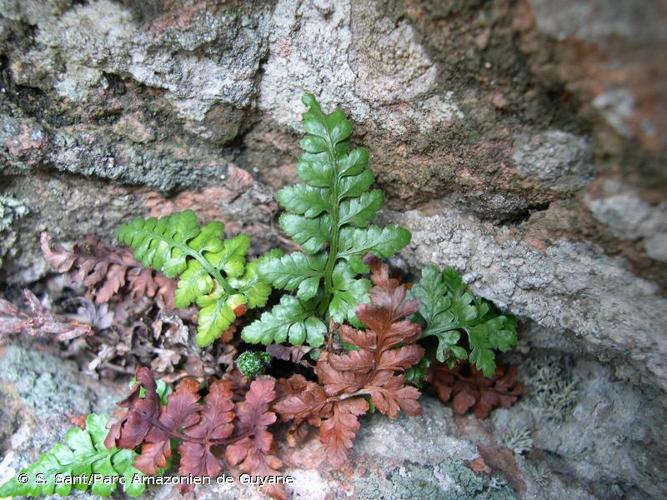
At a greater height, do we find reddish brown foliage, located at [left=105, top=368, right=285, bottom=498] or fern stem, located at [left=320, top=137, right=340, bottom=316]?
fern stem, located at [left=320, top=137, right=340, bottom=316]

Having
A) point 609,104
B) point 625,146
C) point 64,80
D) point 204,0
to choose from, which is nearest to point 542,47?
point 609,104

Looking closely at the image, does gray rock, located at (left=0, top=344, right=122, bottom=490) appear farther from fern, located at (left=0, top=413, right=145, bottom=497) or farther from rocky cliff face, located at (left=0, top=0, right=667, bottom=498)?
rocky cliff face, located at (left=0, top=0, right=667, bottom=498)

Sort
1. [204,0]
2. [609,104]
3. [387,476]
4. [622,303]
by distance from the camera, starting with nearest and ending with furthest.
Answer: [609,104] → [622,303] → [204,0] → [387,476]

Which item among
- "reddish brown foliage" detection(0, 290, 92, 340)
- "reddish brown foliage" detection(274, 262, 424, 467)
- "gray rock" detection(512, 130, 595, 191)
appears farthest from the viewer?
"reddish brown foliage" detection(0, 290, 92, 340)

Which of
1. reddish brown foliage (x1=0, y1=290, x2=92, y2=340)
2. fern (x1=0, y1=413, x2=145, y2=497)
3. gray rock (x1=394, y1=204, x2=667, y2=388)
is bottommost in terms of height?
fern (x1=0, y1=413, x2=145, y2=497)

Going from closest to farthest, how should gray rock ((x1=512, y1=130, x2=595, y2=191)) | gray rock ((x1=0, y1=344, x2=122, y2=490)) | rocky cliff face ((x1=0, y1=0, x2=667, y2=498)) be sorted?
rocky cliff face ((x1=0, y1=0, x2=667, y2=498)) → gray rock ((x1=512, y1=130, x2=595, y2=191)) → gray rock ((x1=0, y1=344, x2=122, y2=490))

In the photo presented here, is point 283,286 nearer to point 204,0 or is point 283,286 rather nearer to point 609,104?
point 204,0

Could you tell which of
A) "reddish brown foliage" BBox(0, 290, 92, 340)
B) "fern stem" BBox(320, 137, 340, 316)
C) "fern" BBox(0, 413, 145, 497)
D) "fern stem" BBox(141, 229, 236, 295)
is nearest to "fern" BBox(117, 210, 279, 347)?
"fern stem" BBox(141, 229, 236, 295)
